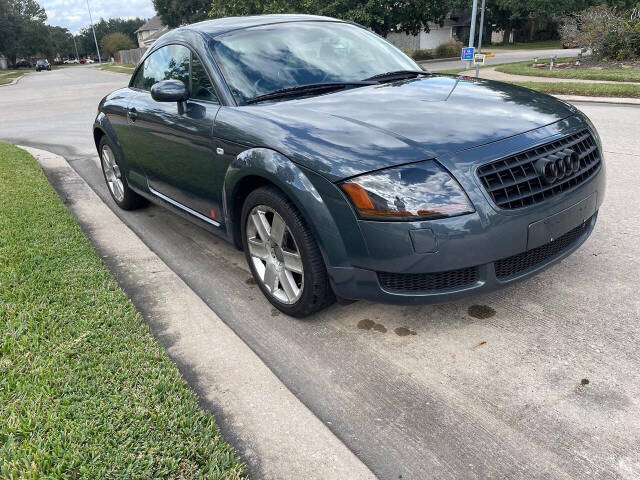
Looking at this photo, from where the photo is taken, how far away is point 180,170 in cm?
373

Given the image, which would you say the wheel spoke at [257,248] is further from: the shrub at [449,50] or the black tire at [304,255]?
the shrub at [449,50]

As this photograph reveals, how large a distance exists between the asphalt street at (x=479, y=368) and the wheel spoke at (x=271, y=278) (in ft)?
0.58

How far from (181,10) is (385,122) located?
72.7 meters

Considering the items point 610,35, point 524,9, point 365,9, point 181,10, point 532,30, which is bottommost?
point 610,35

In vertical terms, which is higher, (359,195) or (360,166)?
(360,166)

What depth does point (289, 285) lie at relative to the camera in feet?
9.75

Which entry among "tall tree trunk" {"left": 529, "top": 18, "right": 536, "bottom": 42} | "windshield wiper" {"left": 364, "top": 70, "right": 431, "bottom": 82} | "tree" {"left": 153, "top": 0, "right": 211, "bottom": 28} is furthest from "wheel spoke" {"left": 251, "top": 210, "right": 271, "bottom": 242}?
"tree" {"left": 153, "top": 0, "right": 211, "bottom": 28}

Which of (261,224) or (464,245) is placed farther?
(261,224)

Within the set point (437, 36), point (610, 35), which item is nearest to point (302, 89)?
point (610, 35)

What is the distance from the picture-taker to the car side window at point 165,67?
377 centimetres

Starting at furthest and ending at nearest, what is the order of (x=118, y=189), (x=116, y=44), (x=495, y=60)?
1. (x=116, y=44)
2. (x=495, y=60)
3. (x=118, y=189)

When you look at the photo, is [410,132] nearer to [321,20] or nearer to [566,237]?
[566,237]

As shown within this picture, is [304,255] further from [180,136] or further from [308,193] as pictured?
[180,136]

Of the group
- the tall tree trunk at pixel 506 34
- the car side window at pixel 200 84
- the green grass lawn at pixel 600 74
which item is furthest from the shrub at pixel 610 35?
the tall tree trunk at pixel 506 34
